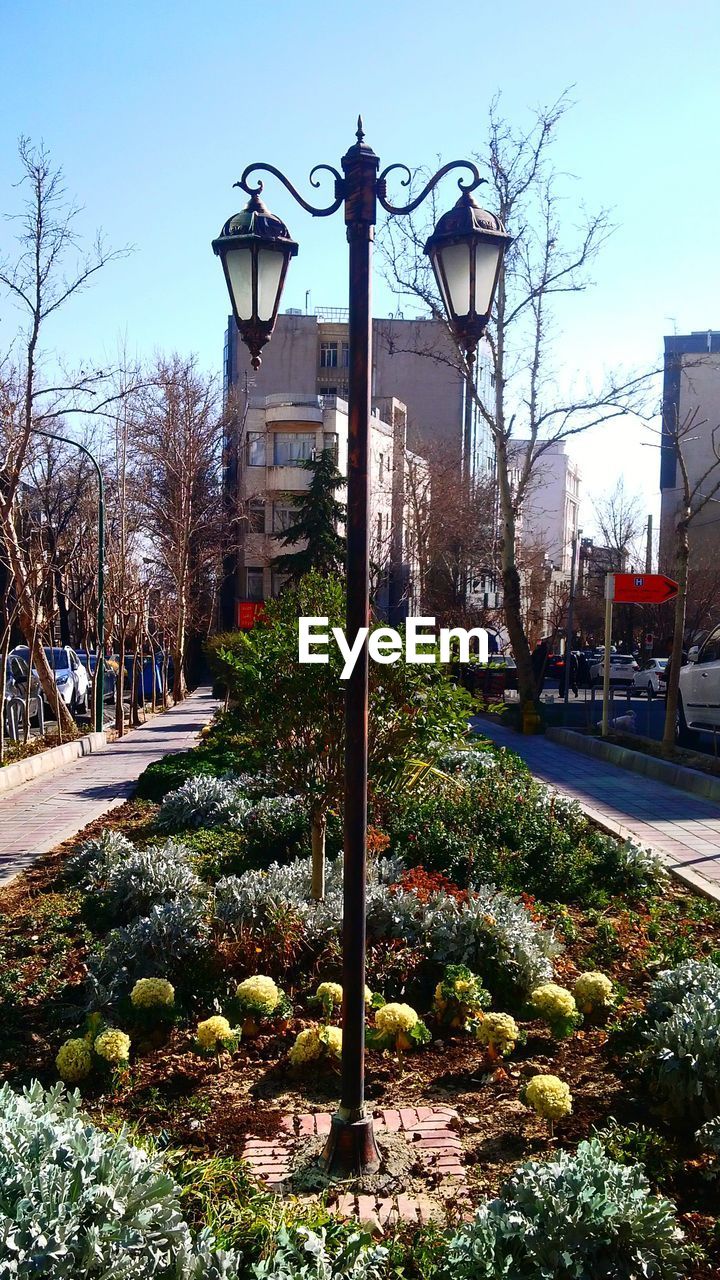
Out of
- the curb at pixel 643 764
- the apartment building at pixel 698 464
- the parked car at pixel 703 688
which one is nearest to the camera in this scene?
the curb at pixel 643 764

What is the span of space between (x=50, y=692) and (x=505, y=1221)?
1689cm

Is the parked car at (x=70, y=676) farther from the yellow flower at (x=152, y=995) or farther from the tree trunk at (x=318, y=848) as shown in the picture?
the yellow flower at (x=152, y=995)

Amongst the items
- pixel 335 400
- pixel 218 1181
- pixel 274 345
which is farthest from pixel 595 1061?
pixel 274 345

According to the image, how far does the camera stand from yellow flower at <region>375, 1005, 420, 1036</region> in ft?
15.6

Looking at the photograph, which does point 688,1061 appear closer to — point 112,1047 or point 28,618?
point 112,1047

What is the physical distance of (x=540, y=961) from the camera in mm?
5508

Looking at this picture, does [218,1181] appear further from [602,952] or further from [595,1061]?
[602,952]

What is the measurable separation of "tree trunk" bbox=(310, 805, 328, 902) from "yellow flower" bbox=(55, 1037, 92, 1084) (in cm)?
208

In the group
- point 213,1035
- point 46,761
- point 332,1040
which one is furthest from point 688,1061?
point 46,761

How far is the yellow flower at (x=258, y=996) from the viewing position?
5047mm

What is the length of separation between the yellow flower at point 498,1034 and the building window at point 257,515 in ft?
164

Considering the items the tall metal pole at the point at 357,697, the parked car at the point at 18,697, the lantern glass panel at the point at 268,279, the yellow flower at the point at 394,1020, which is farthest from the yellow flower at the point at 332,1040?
the parked car at the point at 18,697

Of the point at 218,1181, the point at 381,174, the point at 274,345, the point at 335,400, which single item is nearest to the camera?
the point at 218,1181

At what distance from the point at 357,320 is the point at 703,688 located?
1375cm
